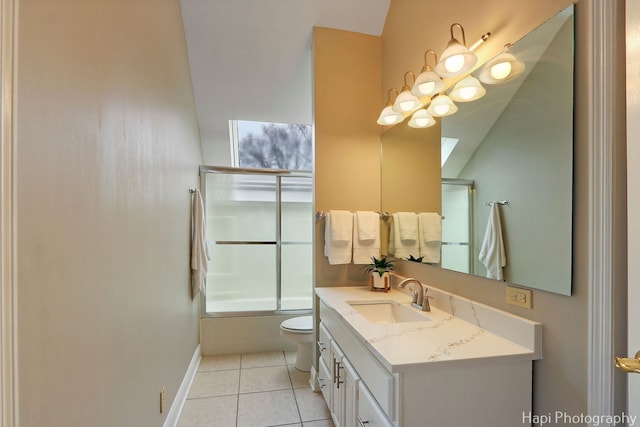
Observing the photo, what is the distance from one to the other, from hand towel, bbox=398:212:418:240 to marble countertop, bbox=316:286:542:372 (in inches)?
21.4

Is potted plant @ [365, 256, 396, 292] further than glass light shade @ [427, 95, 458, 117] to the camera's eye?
Yes

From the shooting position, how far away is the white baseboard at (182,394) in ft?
6.26

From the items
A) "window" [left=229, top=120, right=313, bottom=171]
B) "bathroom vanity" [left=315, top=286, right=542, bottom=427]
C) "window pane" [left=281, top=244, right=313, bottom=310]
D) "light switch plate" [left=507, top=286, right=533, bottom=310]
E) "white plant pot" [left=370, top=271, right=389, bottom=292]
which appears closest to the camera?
"bathroom vanity" [left=315, top=286, right=542, bottom=427]

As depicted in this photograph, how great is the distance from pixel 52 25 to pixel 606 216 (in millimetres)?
1673

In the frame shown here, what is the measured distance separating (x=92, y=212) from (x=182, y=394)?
6.03ft

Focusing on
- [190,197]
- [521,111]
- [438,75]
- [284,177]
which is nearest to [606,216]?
[521,111]

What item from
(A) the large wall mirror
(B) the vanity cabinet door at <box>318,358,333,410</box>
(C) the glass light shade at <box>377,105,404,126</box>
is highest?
(C) the glass light shade at <box>377,105,404,126</box>

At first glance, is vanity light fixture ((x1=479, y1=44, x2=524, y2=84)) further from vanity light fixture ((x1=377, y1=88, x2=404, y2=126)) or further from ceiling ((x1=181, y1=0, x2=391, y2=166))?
ceiling ((x1=181, y1=0, x2=391, y2=166))

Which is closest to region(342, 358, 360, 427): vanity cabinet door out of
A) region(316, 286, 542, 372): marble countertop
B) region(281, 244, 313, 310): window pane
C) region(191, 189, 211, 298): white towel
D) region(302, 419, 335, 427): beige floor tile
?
region(316, 286, 542, 372): marble countertop

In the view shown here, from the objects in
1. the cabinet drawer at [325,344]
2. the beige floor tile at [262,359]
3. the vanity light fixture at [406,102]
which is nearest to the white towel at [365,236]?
the cabinet drawer at [325,344]

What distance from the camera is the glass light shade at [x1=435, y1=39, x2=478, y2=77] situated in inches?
56.3

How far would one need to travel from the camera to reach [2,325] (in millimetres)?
594

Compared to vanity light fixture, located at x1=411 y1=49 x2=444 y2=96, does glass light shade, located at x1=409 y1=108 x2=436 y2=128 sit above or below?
below

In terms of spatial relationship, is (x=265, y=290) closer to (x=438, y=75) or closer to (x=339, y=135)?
(x=339, y=135)
